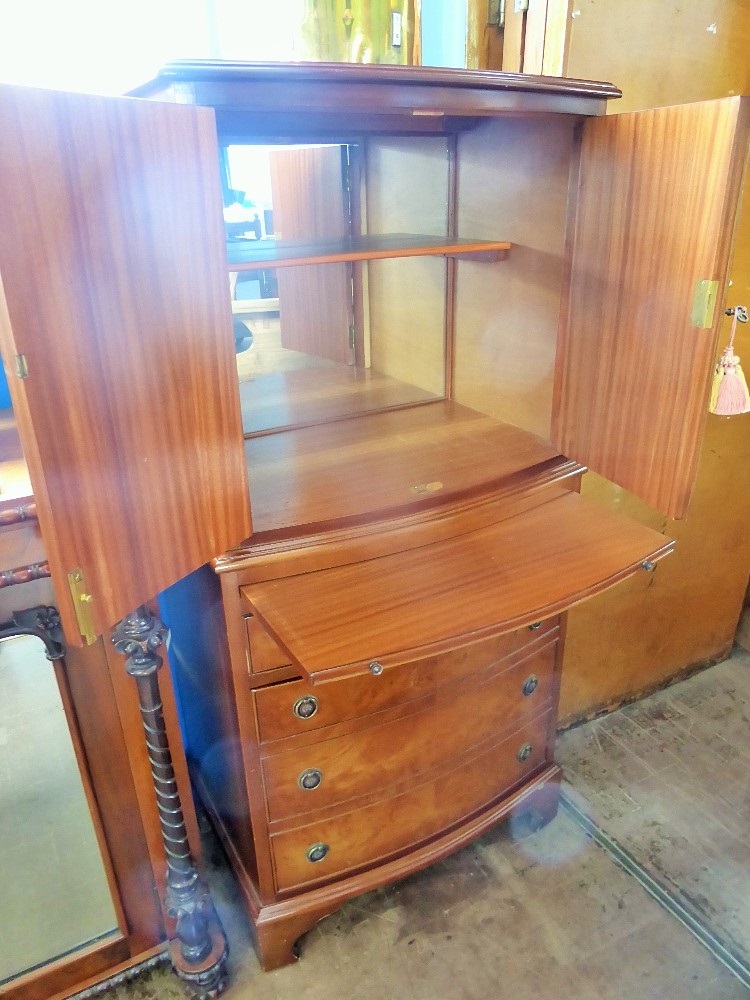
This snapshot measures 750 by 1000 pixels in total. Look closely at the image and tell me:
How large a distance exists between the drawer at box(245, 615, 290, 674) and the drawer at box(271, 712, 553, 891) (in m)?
0.35

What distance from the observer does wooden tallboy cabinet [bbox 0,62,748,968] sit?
738 millimetres

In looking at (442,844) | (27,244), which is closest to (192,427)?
(27,244)

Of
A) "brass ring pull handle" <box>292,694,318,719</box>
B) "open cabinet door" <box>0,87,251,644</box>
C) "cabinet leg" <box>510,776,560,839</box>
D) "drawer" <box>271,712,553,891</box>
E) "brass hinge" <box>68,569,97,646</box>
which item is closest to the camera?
"open cabinet door" <box>0,87,251,644</box>

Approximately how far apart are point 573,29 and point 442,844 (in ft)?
5.20

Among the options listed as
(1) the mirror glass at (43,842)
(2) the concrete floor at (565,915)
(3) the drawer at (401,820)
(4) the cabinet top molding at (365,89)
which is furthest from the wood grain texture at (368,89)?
(2) the concrete floor at (565,915)

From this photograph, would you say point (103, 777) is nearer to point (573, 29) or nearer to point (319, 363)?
point (319, 363)

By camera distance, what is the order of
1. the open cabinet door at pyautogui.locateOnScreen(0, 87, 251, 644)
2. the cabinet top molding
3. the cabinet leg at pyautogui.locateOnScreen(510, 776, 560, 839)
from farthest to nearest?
the cabinet leg at pyautogui.locateOnScreen(510, 776, 560, 839) → the cabinet top molding → the open cabinet door at pyautogui.locateOnScreen(0, 87, 251, 644)

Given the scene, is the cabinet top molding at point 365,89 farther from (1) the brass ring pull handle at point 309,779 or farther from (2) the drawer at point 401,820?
(2) the drawer at point 401,820

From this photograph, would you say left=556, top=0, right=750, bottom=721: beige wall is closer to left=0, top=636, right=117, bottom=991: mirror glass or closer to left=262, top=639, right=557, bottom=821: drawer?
left=262, top=639, right=557, bottom=821: drawer

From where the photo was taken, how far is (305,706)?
3.93 ft

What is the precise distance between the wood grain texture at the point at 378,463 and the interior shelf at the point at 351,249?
0.35 m

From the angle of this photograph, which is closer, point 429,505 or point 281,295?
point 429,505

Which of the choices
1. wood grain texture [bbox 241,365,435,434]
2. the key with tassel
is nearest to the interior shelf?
wood grain texture [bbox 241,365,435,434]

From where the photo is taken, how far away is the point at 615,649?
1987mm
